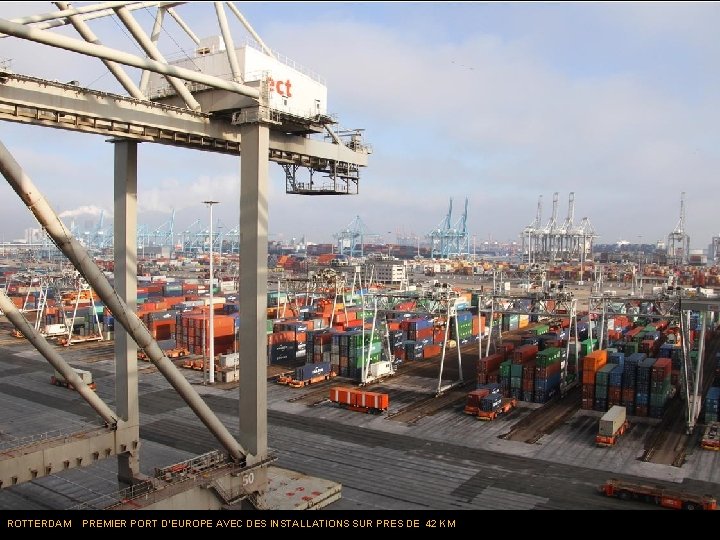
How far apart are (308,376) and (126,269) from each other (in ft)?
94.9

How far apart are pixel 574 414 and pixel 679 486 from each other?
12.0 metres

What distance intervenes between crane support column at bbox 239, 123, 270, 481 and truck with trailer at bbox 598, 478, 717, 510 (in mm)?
16188

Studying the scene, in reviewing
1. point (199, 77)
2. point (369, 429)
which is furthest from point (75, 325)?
point (199, 77)

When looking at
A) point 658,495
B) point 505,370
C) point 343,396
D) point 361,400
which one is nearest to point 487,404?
point 505,370

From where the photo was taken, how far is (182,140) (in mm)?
18438

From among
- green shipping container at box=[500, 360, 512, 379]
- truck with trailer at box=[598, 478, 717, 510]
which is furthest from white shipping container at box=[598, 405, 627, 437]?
green shipping container at box=[500, 360, 512, 379]

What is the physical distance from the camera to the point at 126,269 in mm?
20141

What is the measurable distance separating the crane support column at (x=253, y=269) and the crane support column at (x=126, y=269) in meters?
4.24

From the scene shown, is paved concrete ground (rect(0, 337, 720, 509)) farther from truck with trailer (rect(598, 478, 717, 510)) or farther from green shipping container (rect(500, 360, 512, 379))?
green shipping container (rect(500, 360, 512, 379))

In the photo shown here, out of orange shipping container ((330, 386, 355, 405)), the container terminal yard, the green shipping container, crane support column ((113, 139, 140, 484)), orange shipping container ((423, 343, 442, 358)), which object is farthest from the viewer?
orange shipping container ((423, 343, 442, 358))

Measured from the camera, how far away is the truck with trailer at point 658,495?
945 inches

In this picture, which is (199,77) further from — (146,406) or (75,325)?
(75,325)

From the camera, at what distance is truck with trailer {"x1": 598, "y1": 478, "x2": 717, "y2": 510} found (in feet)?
78.7
